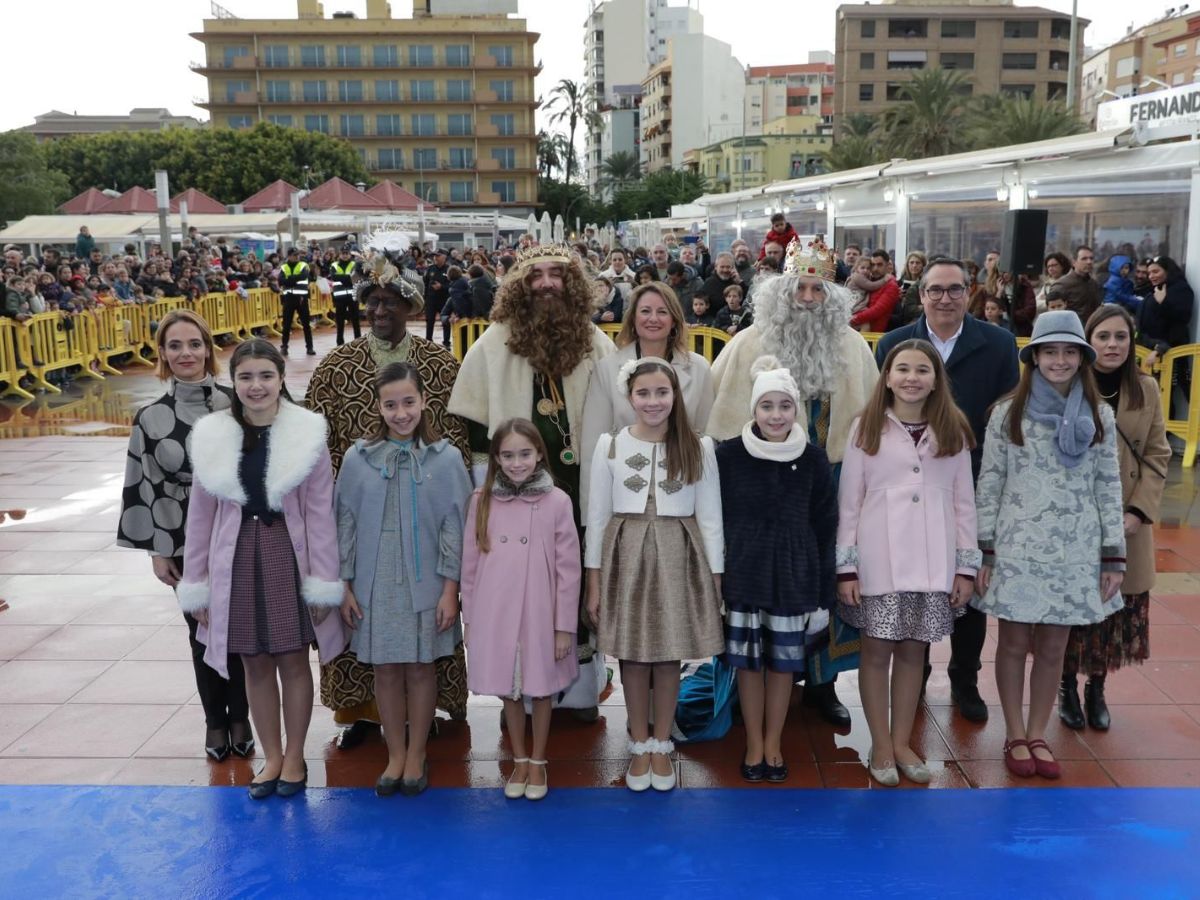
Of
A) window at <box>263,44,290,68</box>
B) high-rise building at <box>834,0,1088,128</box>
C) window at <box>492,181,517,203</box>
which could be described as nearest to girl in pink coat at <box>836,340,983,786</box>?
high-rise building at <box>834,0,1088,128</box>

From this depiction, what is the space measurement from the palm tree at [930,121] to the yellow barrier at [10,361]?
44.2 metres

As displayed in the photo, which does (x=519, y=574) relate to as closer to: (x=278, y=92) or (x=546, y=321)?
(x=546, y=321)

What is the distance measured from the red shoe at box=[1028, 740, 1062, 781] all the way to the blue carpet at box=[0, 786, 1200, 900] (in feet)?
0.33

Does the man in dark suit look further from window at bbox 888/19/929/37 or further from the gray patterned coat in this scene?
window at bbox 888/19/929/37

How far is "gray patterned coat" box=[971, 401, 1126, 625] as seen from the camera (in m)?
3.77

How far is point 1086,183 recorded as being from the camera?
11.1 meters

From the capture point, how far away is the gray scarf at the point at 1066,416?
369 cm

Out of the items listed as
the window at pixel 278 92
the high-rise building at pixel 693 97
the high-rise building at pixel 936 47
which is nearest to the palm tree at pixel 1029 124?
the high-rise building at pixel 936 47

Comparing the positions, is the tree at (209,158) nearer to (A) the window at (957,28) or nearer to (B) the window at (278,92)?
(B) the window at (278,92)

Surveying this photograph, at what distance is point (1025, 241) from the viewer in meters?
8.16

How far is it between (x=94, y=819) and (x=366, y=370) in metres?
1.88

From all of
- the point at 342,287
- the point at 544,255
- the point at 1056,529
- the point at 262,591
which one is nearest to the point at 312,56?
the point at 342,287

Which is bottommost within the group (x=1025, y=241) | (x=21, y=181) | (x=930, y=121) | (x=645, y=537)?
(x=645, y=537)

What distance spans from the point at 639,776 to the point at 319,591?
53.7 inches
